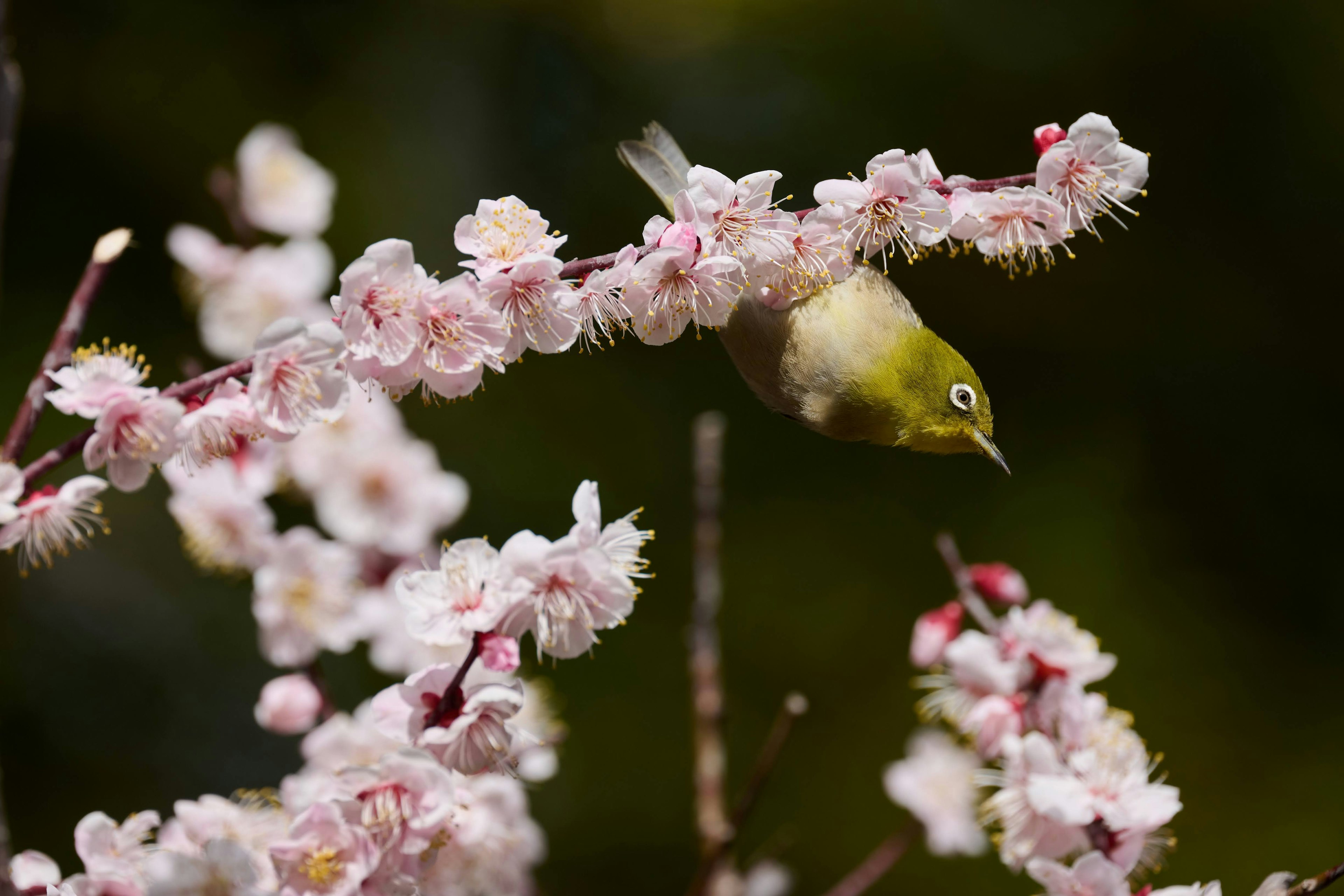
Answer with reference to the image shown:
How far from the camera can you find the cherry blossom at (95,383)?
0.56m

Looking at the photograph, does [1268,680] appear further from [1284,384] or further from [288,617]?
[288,617]

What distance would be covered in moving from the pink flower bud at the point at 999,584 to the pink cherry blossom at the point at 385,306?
0.57 meters

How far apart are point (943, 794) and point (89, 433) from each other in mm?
1137

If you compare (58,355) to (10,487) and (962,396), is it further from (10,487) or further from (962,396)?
(962,396)

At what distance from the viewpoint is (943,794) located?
131cm

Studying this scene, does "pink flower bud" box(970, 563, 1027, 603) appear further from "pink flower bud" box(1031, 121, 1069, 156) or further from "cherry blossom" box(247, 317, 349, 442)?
"cherry blossom" box(247, 317, 349, 442)

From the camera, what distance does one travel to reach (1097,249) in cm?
264

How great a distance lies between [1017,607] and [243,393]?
2.06ft

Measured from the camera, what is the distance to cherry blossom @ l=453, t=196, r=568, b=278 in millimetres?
574

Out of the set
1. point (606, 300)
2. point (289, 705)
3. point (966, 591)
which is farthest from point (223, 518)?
point (966, 591)

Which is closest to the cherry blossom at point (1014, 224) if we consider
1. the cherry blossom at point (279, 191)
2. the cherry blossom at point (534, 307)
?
the cherry blossom at point (534, 307)

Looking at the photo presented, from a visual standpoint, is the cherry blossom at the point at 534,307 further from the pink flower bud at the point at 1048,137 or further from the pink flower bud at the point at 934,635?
the pink flower bud at the point at 934,635

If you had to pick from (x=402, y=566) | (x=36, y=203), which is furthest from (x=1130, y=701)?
(x=36, y=203)

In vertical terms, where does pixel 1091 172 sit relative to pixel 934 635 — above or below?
above
